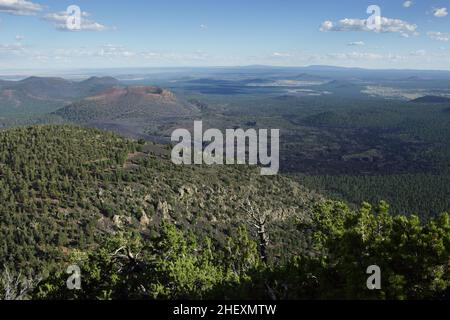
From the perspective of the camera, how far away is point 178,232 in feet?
154

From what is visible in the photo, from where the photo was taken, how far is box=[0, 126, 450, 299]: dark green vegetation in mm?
24547

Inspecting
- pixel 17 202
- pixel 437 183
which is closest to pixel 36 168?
pixel 17 202

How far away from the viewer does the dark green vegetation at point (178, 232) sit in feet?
80.5
